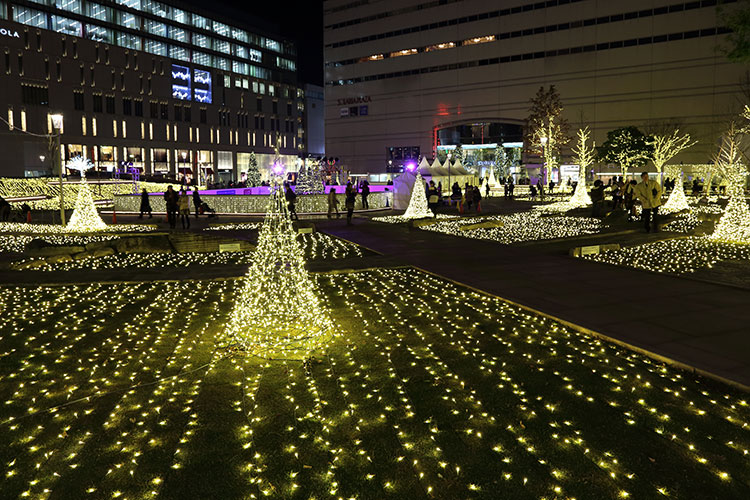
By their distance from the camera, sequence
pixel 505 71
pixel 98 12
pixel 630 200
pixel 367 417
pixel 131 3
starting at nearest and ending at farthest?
pixel 367 417 → pixel 630 200 → pixel 505 71 → pixel 98 12 → pixel 131 3

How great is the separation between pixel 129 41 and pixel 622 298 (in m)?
80.9

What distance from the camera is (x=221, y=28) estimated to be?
8950cm

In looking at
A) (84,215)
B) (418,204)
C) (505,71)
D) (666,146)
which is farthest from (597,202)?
(505,71)

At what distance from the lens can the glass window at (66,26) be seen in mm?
66375

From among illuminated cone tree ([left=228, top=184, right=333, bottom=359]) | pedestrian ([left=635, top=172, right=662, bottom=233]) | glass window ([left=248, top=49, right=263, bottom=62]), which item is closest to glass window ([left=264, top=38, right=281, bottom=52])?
glass window ([left=248, top=49, right=263, bottom=62])

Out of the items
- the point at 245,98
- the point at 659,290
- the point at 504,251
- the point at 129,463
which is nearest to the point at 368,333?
the point at 129,463

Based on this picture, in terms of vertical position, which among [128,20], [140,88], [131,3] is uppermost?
[131,3]

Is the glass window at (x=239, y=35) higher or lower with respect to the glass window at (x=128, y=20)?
higher

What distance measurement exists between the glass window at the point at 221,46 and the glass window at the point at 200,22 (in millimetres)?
2424

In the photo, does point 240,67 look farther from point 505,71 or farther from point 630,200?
point 630,200

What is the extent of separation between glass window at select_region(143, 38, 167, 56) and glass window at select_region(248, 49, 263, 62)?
1869 centimetres

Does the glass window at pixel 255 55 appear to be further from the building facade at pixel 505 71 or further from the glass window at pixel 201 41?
the building facade at pixel 505 71

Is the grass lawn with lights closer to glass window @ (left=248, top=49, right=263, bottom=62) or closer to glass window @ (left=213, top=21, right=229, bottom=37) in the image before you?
glass window @ (left=213, top=21, right=229, bottom=37)

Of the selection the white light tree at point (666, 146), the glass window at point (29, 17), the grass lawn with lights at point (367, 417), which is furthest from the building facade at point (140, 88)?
the grass lawn with lights at point (367, 417)
